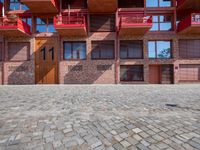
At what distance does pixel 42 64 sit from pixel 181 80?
684 inches

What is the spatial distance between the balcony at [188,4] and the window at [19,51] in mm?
19392

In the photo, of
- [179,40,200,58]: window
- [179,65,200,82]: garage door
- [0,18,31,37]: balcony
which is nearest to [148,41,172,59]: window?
[179,40,200,58]: window

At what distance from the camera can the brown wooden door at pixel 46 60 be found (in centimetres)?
1753

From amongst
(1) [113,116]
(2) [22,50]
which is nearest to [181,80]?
(1) [113,116]

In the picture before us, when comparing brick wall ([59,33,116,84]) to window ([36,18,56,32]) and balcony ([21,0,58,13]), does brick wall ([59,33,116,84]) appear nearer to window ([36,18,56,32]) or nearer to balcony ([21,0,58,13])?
window ([36,18,56,32])

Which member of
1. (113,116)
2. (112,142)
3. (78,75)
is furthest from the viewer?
(78,75)

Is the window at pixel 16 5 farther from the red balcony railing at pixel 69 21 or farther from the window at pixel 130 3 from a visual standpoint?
the window at pixel 130 3

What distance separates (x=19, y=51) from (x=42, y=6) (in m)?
6.16

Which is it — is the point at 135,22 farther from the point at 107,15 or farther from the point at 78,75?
the point at 78,75

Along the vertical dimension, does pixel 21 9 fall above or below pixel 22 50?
above

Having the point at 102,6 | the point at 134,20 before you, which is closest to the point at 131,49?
the point at 134,20

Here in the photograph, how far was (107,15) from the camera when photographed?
1798 centimetres

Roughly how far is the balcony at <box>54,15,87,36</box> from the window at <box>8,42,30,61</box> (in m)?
4.91

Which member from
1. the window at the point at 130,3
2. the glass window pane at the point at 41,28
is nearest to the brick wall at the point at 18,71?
the glass window pane at the point at 41,28
